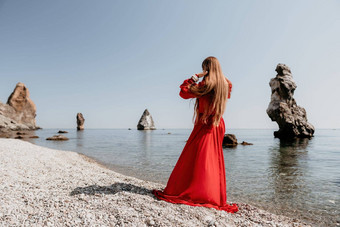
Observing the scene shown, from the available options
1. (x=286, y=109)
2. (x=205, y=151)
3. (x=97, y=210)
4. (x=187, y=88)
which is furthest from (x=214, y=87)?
(x=286, y=109)

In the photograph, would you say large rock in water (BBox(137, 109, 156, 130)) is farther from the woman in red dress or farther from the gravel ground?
the woman in red dress

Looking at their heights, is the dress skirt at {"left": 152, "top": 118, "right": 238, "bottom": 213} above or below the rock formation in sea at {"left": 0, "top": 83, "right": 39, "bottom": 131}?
below

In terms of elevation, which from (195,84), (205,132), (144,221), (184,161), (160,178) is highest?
(195,84)

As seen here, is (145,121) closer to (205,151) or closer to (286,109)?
(286,109)

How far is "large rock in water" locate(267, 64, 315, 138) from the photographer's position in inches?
1699

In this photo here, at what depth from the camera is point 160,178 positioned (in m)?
10.5

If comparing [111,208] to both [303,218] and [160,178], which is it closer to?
[303,218]

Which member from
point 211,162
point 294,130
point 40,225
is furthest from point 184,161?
point 294,130

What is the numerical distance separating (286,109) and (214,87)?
4606cm

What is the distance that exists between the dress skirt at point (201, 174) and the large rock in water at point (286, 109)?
4456 cm

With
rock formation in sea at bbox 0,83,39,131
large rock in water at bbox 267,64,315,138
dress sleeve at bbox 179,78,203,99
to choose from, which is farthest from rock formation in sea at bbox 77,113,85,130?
dress sleeve at bbox 179,78,203,99

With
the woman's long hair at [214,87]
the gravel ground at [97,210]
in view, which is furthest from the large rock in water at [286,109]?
the woman's long hair at [214,87]

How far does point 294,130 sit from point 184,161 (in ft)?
158

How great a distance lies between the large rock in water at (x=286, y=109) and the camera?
142 feet
